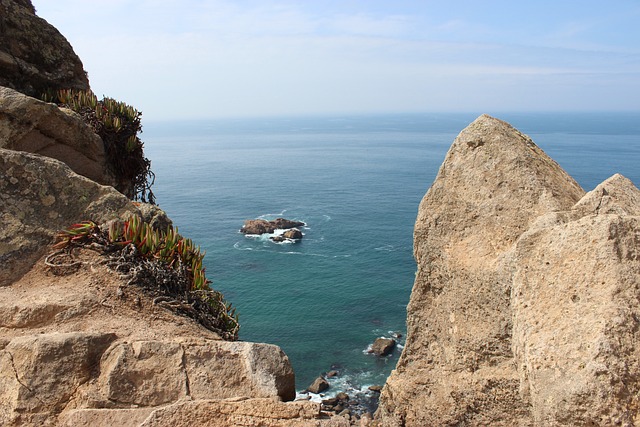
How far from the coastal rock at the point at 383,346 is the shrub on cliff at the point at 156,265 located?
34607mm

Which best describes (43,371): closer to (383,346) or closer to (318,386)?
(318,386)

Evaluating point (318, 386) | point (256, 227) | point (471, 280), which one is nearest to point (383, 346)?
point (318, 386)

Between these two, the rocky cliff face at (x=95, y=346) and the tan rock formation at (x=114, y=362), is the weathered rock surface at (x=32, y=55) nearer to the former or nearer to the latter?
the rocky cliff face at (x=95, y=346)

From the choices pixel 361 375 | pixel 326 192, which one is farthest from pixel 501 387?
pixel 326 192

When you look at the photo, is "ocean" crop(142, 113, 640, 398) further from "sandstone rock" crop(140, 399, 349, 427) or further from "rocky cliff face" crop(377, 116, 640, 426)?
"sandstone rock" crop(140, 399, 349, 427)

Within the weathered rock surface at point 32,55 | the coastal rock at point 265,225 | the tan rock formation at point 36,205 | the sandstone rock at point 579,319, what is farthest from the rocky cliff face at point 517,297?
the coastal rock at point 265,225

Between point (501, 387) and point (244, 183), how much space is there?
106352 millimetres

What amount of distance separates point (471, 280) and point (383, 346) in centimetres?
3726

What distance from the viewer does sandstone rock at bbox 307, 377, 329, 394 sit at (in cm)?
3589

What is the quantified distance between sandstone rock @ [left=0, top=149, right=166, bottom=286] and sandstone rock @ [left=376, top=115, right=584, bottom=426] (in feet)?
17.8

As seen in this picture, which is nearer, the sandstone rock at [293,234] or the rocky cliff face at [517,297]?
the rocky cliff face at [517,297]

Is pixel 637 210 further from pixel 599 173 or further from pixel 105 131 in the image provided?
pixel 599 173

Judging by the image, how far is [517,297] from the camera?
500cm

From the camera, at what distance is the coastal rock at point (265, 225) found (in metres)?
72.7
